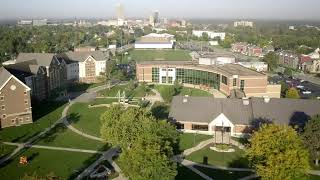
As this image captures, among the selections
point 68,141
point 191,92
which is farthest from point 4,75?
point 191,92

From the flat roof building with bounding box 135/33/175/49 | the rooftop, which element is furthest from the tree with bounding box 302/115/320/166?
the flat roof building with bounding box 135/33/175/49

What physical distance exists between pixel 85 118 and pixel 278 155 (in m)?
33.5

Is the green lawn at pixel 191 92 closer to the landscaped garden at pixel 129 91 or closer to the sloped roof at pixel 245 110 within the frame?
the landscaped garden at pixel 129 91

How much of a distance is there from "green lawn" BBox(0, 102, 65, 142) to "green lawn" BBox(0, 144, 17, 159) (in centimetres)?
255

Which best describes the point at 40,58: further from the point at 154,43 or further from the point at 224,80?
the point at 154,43

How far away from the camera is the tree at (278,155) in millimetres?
31750

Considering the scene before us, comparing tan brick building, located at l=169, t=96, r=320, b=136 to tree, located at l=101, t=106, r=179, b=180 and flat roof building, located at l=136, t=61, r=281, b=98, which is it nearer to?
tree, located at l=101, t=106, r=179, b=180

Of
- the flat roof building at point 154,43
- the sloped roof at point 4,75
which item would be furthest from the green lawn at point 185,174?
the flat roof building at point 154,43

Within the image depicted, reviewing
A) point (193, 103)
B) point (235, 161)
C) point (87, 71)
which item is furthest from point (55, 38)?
point (235, 161)

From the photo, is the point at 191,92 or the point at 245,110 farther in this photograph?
the point at 191,92

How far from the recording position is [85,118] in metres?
58.0

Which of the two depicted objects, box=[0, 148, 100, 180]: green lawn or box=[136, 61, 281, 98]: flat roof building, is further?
box=[136, 61, 281, 98]: flat roof building

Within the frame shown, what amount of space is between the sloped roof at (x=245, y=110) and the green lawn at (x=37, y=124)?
61.8ft

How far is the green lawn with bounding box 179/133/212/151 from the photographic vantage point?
45.5m
